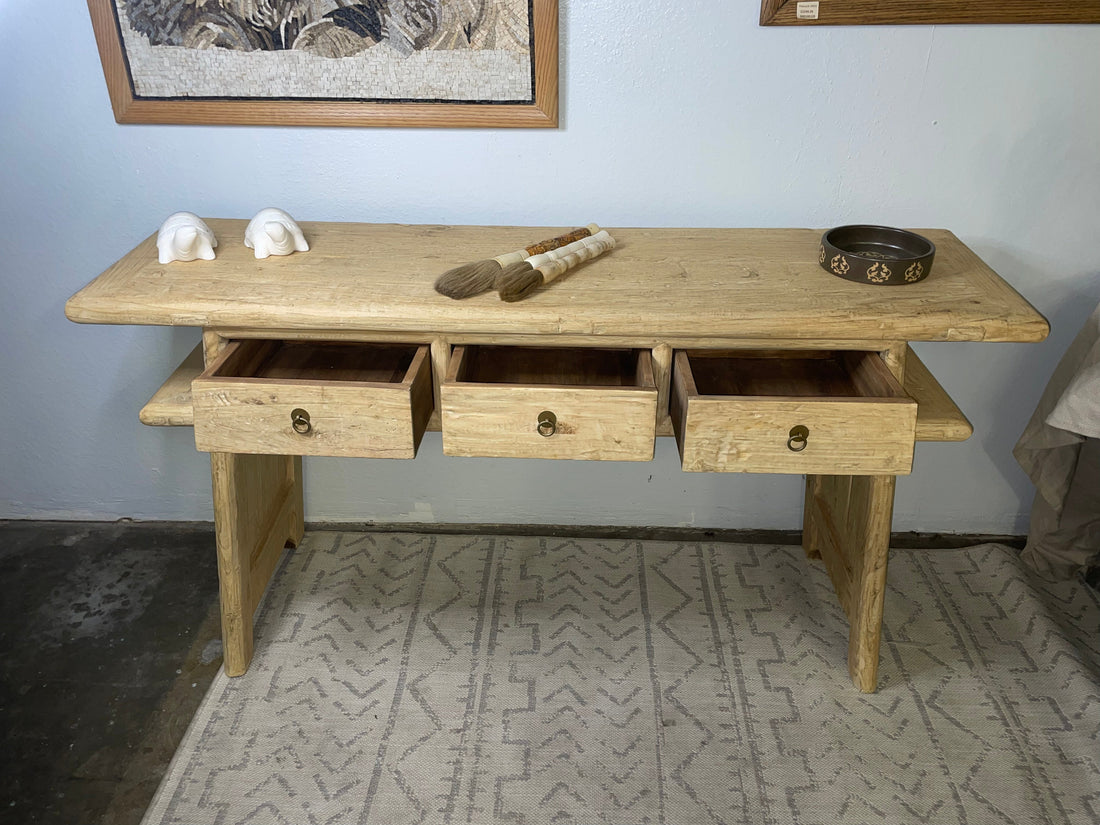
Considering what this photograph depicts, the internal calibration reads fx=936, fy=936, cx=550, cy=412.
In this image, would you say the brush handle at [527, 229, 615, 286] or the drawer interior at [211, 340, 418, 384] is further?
the drawer interior at [211, 340, 418, 384]

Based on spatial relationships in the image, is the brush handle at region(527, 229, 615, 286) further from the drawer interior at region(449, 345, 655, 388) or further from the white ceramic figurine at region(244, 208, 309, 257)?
the white ceramic figurine at region(244, 208, 309, 257)

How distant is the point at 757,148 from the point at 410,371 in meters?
0.88

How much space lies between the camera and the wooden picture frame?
1.72 metres

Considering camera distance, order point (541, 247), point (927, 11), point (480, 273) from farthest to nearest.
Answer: point (927, 11) → point (541, 247) → point (480, 273)

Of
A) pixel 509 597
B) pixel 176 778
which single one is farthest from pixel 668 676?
pixel 176 778

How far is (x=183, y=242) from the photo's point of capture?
1.60 m

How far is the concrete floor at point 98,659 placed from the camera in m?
1.57

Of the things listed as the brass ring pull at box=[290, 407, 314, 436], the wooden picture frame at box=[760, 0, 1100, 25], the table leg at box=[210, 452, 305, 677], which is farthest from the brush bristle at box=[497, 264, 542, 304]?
the wooden picture frame at box=[760, 0, 1100, 25]

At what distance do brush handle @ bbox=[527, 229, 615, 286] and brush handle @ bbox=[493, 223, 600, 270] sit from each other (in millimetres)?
13

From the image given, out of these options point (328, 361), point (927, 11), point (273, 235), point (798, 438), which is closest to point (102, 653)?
point (328, 361)

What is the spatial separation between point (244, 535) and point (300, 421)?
439 millimetres

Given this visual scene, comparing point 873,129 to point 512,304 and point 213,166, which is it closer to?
point 512,304

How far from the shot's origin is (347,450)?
4.78 feet

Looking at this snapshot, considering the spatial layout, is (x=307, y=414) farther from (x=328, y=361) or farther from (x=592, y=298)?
(x=592, y=298)
